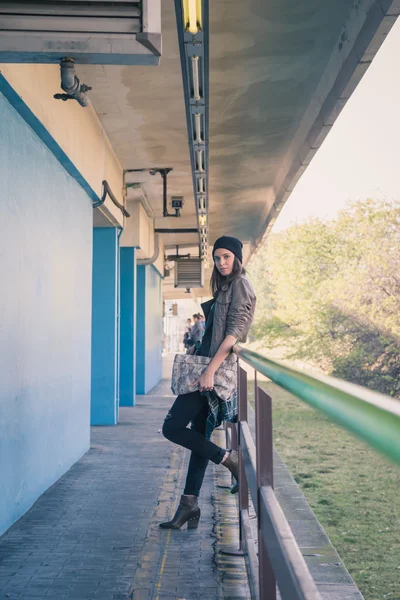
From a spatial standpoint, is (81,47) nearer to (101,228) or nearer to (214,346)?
(214,346)

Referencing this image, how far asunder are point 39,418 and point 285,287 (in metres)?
24.3

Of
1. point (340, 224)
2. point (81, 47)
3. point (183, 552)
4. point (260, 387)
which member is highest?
Answer: point (340, 224)

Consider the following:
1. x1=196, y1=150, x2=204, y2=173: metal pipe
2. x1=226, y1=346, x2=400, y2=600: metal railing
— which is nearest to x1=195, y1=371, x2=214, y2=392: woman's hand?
x1=226, y1=346, x2=400, y2=600: metal railing

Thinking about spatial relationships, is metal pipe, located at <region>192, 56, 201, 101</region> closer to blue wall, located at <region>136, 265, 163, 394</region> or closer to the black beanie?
the black beanie

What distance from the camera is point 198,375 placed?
3.25 m

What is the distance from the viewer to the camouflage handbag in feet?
10.7

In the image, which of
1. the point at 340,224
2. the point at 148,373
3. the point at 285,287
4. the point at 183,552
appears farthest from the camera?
the point at 285,287

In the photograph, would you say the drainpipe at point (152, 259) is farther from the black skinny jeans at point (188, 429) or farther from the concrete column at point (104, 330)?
the black skinny jeans at point (188, 429)

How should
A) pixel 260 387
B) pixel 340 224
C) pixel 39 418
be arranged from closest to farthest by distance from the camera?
pixel 260 387, pixel 39 418, pixel 340 224

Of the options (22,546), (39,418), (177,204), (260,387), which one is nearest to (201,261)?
(177,204)

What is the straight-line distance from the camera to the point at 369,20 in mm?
3836

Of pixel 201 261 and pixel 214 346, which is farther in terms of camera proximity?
pixel 201 261

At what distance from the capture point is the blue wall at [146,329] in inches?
468

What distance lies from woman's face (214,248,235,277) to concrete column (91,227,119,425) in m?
4.51
